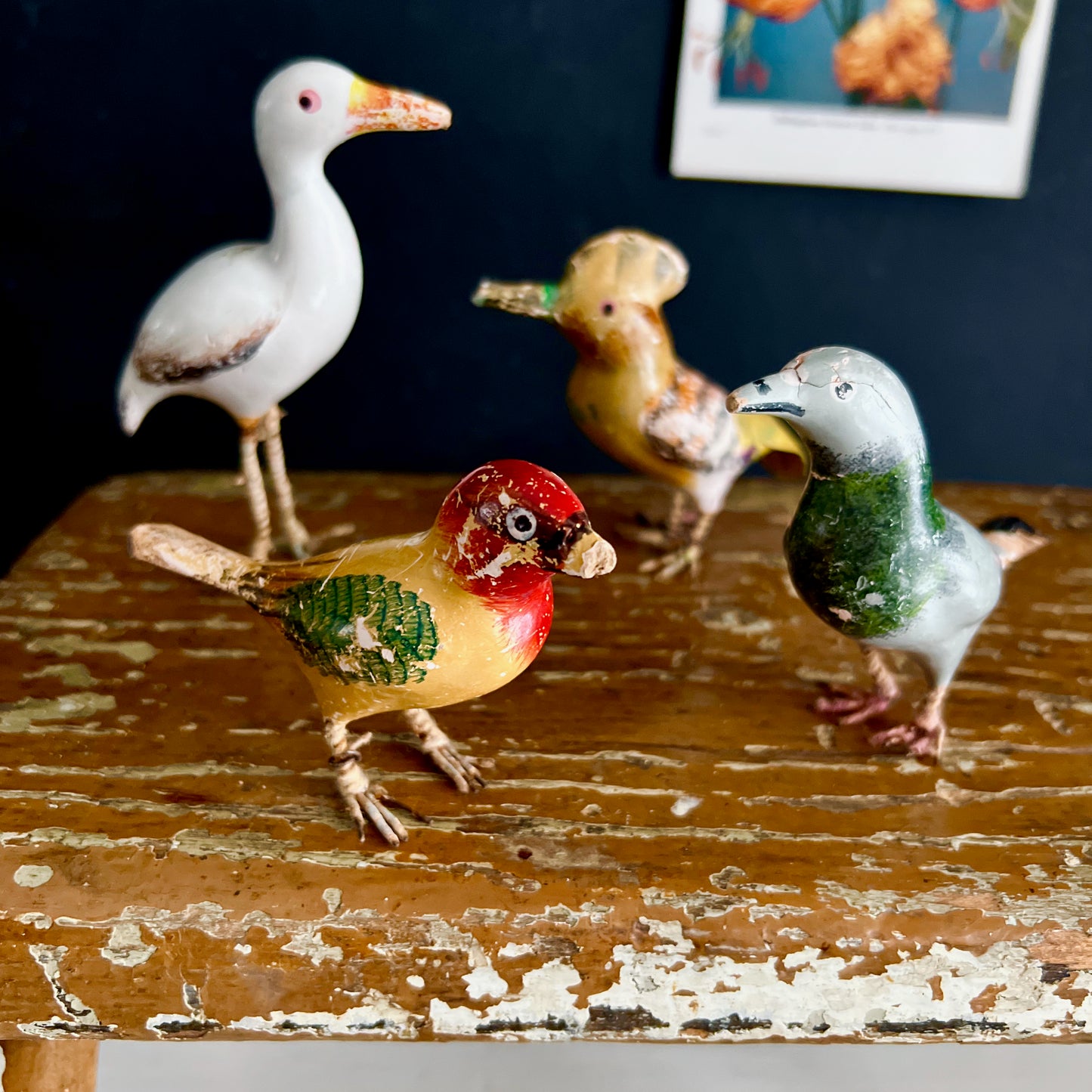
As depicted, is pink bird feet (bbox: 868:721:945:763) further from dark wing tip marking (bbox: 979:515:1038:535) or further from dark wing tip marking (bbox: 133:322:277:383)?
dark wing tip marking (bbox: 133:322:277:383)

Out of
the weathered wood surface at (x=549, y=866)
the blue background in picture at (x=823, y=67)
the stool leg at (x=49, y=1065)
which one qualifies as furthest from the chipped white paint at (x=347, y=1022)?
the blue background in picture at (x=823, y=67)

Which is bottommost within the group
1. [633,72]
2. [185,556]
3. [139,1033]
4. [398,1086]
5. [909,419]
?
[398,1086]

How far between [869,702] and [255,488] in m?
0.54

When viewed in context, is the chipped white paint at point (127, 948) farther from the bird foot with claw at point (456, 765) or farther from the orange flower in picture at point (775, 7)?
the orange flower in picture at point (775, 7)

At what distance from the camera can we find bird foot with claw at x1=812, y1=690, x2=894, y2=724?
2.35 ft

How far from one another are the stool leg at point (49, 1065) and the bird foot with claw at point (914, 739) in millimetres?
543

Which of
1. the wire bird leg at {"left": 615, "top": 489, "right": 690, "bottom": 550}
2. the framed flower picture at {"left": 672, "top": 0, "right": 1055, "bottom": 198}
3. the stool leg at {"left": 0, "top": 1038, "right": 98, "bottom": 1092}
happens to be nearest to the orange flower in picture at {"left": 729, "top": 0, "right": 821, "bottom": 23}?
the framed flower picture at {"left": 672, "top": 0, "right": 1055, "bottom": 198}

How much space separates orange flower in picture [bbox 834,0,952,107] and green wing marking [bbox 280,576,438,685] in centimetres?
84

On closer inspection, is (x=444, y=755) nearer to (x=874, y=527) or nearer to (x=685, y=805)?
(x=685, y=805)

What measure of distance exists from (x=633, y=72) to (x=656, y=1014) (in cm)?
94

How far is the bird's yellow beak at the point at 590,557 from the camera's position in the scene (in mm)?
493

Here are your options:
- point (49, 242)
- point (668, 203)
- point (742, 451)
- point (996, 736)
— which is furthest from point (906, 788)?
point (49, 242)

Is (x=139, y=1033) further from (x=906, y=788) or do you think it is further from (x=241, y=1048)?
(x=906, y=788)

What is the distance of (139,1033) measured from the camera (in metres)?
0.55
